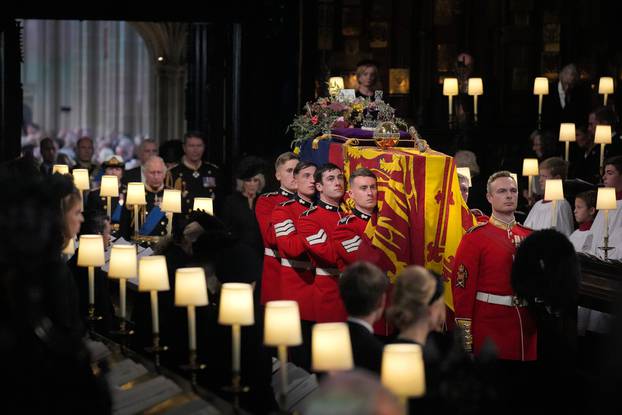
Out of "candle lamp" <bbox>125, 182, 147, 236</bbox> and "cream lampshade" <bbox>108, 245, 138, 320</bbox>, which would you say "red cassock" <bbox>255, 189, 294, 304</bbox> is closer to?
"candle lamp" <bbox>125, 182, 147, 236</bbox>

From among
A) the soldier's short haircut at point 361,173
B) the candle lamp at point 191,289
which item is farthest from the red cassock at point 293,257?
the candle lamp at point 191,289

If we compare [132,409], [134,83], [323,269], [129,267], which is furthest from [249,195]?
[134,83]

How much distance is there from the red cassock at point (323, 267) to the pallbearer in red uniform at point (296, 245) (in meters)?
0.07

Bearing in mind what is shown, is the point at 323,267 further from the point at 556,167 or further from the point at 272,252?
the point at 556,167

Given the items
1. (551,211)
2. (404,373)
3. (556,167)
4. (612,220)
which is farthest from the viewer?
(556,167)

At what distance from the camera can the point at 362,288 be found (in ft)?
18.4

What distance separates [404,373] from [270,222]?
13.0 feet

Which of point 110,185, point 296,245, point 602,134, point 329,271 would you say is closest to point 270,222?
point 296,245

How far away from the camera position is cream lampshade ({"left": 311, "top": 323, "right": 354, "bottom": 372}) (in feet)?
16.9

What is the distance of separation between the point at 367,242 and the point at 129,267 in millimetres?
1597

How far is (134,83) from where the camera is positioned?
106ft

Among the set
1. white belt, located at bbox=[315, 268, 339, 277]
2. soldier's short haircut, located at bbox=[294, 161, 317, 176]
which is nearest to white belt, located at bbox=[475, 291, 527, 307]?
white belt, located at bbox=[315, 268, 339, 277]

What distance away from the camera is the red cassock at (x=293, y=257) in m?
8.24

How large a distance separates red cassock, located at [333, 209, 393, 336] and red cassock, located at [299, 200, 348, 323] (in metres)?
0.14
